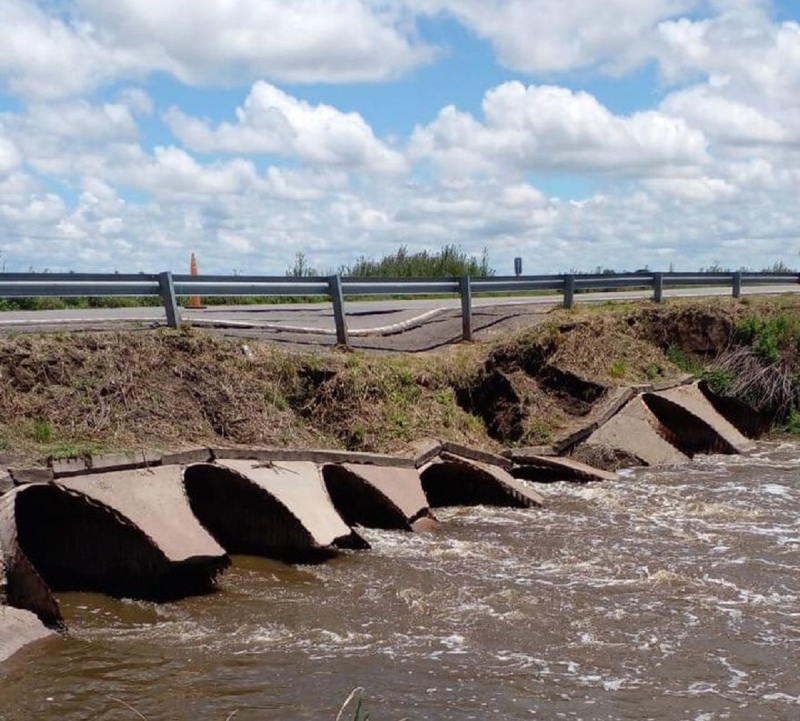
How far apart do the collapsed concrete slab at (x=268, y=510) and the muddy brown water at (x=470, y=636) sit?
0.32 m

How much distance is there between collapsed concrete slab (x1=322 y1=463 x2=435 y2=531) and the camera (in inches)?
473

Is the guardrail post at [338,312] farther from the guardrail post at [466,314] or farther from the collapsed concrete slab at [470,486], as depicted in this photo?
the collapsed concrete slab at [470,486]

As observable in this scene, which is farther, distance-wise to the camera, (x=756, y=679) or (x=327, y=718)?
(x=756, y=679)

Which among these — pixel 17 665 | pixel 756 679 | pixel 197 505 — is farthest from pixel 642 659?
pixel 197 505

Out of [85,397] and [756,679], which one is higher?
[85,397]

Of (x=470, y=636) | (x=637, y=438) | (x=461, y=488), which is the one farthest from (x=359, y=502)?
(x=637, y=438)

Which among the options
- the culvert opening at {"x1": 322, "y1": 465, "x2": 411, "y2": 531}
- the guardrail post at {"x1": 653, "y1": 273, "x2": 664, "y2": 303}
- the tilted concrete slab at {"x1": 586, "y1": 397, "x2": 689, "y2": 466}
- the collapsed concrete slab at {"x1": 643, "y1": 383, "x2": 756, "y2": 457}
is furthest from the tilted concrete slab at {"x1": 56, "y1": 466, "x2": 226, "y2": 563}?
the guardrail post at {"x1": 653, "y1": 273, "x2": 664, "y2": 303}

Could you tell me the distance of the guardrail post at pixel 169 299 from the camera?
14148 millimetres

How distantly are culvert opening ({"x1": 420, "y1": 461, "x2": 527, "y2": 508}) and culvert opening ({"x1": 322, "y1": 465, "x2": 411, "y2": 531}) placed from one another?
1289 mm

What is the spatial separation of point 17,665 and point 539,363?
11.7 metres

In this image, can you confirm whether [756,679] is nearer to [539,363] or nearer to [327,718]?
[327,718]

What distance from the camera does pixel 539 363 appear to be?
18.1 metres

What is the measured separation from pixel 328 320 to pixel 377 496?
24.3 ft

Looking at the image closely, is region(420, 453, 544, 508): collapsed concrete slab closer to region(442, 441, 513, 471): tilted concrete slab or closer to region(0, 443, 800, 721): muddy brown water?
region(442, 441, 513, 471): tilted concrete slab
